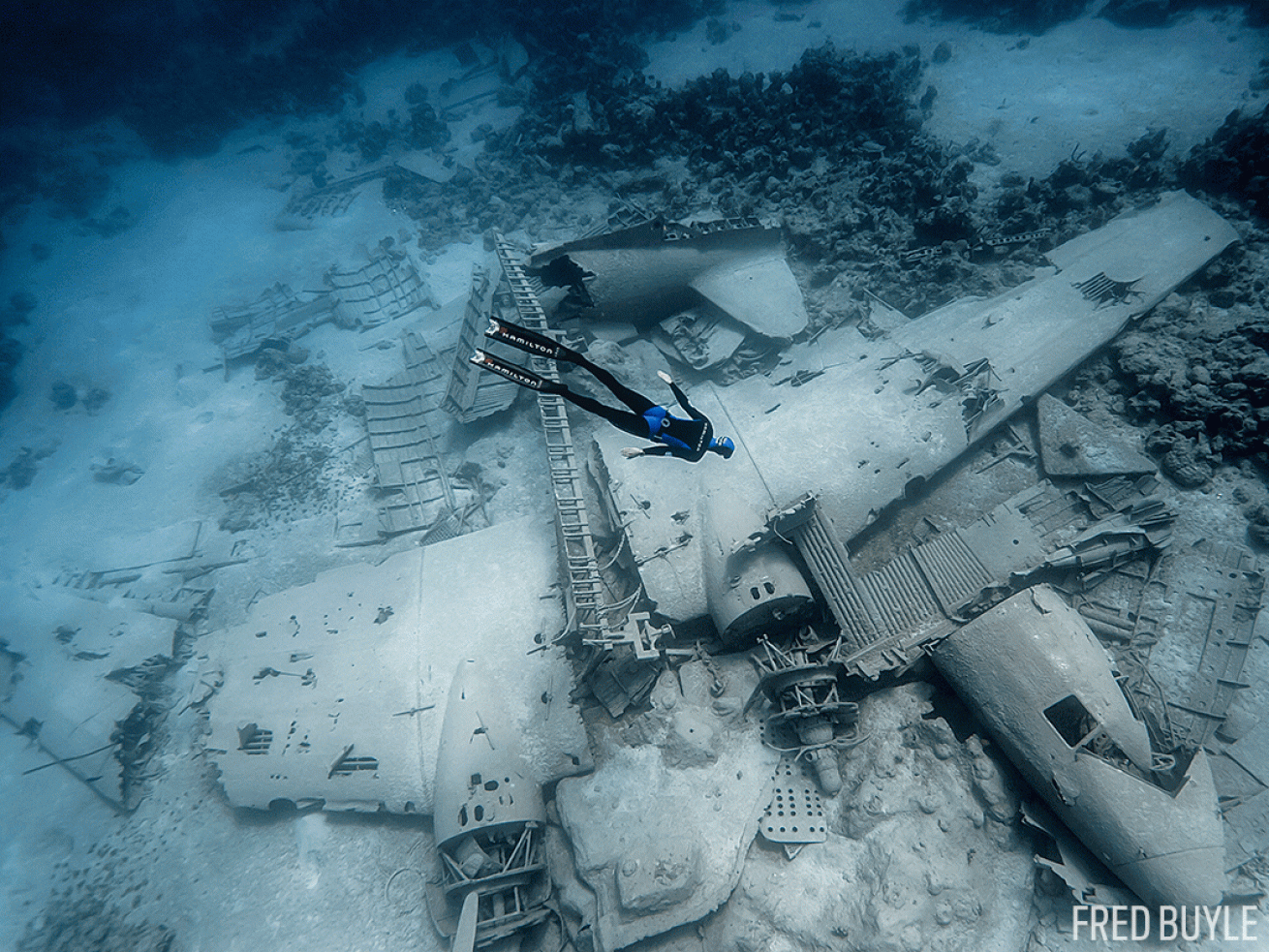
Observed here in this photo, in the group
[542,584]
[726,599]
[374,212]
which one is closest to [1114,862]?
[726,599]

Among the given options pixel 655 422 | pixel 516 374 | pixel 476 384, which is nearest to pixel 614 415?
pixel 655 422

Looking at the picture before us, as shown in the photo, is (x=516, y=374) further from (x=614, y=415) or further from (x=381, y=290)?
(x=381, y=290)

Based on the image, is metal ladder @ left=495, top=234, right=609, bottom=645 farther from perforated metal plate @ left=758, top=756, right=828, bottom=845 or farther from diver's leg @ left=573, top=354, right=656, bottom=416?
perforated metal plate @ left=758, top=756, right=828, bottom=845

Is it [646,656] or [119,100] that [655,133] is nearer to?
[646,656]

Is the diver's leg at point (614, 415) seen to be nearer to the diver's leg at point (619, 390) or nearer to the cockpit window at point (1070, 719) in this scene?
the diver's leg at point (619, 390)

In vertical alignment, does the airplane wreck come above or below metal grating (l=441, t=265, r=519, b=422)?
below

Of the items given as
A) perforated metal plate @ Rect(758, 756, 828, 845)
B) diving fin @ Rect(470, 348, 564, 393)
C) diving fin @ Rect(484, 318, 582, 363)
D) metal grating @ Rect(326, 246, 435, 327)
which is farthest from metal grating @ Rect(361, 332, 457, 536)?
perforated metal plate @ Rect(758, 756, 828, 845)
